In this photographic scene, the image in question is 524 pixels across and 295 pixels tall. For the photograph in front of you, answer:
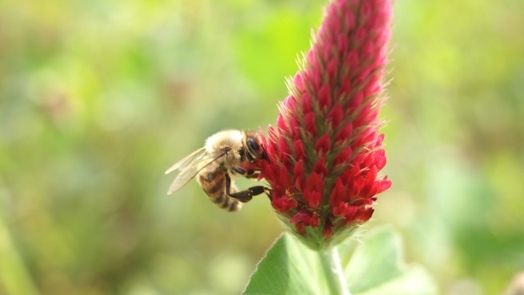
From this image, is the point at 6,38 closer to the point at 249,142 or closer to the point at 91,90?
the point at 91,90

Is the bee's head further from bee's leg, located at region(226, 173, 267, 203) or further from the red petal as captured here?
the red petal

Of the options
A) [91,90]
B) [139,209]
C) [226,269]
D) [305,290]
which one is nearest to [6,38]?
[91,90]

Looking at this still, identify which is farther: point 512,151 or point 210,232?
point 512,151

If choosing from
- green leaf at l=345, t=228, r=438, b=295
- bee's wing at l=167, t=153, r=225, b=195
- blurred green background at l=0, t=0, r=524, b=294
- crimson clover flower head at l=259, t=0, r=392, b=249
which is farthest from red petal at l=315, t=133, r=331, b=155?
blurred green background at l=0, t=0, r=524, b=294

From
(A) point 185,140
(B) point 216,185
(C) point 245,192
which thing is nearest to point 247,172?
(C) point 245,192

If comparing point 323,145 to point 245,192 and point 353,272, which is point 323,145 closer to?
point 245,192

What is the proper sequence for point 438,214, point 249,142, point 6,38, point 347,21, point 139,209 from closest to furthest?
point 347,21, point 249,142, point 438,214, point 139,209, point 6,38
